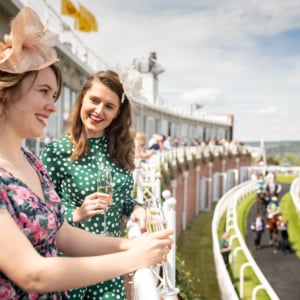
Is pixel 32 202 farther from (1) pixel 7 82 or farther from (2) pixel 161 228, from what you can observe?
(2) pixel 161 228

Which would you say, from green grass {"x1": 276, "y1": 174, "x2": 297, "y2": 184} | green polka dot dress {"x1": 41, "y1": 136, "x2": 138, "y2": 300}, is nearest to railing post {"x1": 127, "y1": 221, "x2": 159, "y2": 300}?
green polka dot dress {"x1": 41, "y1": 136, "x2": 138, "y2": 300}

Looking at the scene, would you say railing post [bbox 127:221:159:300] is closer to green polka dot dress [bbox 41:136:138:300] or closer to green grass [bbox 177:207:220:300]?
green polka dot dress [bbox 41:136:138:300]

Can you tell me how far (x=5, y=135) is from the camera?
1.74 metres

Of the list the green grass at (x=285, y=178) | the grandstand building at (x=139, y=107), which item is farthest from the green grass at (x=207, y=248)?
the green grass at (x=285, y=178)

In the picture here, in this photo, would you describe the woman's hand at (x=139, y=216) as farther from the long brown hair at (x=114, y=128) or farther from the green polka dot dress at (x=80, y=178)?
the long brown hair at (x=114, y=128)

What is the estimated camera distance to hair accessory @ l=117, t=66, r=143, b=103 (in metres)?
2.96

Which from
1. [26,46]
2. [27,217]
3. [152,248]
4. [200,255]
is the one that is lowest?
[200,255]

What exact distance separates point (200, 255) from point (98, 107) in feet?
60.6

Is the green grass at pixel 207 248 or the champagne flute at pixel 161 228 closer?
the champagne flute at pixel 161 228

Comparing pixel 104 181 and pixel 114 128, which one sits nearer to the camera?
pixel 104 181

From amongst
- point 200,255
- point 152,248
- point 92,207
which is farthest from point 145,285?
point 200,255

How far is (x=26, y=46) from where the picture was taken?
1.80m

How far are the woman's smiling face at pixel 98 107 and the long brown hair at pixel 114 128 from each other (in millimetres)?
44

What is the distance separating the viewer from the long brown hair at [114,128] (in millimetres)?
2879
